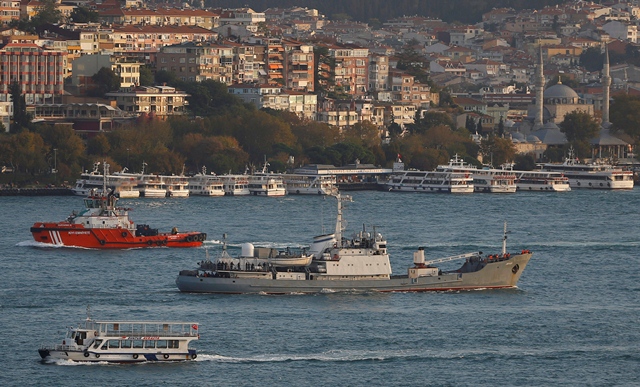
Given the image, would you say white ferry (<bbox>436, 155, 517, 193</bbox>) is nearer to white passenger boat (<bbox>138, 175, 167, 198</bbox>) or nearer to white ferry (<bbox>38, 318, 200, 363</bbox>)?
white passenger boat (<bbox>138, 175, 167, 198</bbox>)

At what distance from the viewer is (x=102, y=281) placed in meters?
46.0

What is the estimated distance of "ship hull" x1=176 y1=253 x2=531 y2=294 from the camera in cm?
4338

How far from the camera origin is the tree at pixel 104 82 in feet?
309

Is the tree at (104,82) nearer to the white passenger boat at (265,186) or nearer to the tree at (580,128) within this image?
the white passenger boat at (265,186)

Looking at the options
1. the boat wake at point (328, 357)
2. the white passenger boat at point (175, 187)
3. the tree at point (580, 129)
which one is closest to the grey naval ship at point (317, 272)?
the boat wake at point (328, 357)

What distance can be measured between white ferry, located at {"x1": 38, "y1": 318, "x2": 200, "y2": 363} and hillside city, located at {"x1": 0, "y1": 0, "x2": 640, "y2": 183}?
4375 cm

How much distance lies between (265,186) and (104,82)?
18.4m

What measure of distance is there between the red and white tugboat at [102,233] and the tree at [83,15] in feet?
176

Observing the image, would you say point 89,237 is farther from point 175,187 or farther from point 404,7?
point 404,7

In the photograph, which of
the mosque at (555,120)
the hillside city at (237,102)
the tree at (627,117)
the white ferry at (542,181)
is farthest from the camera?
the tree at (627,117)

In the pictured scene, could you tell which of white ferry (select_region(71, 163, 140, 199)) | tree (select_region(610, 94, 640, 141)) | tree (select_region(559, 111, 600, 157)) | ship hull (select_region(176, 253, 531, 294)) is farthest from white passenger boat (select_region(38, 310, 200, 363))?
tree (select_region(610, 94, 640, 141))

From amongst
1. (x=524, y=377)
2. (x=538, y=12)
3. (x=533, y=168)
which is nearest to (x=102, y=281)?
(x=524, y=377)

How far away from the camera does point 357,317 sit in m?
40.5

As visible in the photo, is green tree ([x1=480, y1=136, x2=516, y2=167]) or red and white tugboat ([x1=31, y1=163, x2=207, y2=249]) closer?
red and white tugboat ([x1=31, y1=163, x2=207, y2=249])
